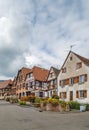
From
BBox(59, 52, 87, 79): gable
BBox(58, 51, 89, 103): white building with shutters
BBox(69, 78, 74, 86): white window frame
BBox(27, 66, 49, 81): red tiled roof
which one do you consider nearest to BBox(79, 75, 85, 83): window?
BBox(58, 51, 89, 103): white building with shutters

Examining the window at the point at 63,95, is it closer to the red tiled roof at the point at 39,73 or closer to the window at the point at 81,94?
the window at the point at 81,94

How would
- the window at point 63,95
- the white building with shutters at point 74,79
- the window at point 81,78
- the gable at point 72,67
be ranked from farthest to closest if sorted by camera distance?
the window at point 63,95
the gable at point 72,67
the window at point 81,78
the white building with shutters at point 74,79

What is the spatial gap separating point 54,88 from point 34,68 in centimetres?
1659

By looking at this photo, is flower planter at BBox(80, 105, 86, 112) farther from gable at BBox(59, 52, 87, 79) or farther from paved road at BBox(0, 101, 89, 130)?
gable at BBox(59, 52, 87, 79)

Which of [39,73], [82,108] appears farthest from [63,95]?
[39,73]

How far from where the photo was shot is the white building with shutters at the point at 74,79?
4252 centimetres

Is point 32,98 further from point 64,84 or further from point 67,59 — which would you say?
point 67,59

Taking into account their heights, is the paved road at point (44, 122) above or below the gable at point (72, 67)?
below

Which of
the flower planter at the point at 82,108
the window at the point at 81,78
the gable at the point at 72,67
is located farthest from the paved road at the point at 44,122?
the gable at the point at 72,67

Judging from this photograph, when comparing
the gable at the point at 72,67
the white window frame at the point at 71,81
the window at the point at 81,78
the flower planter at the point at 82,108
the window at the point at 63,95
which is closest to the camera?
the flower planter at the point at 82,108

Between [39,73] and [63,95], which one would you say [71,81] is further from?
[39,73]

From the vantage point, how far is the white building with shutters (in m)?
42.5

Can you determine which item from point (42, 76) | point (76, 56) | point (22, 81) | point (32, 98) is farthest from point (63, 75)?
point (22, 81)

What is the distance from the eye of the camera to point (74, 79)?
45.7 m
